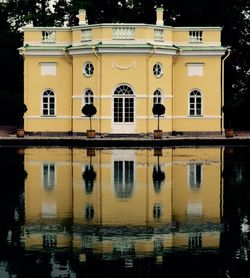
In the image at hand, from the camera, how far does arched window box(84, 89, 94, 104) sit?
137 ft

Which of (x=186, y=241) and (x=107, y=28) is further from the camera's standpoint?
(x=107, y=28)

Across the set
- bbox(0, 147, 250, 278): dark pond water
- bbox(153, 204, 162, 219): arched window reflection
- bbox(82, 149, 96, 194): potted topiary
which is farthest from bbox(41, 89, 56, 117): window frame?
bbox(153, 204, 162, 219): arched window reflection

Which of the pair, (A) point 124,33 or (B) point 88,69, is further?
(B) point 88,69

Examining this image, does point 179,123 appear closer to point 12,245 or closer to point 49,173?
point 49,173

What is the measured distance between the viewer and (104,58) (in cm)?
4091

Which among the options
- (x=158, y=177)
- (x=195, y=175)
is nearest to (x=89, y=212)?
(x=158, y=177)

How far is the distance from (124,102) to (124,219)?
88.7 feet

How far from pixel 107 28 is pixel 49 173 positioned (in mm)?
18738

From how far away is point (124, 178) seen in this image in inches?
862

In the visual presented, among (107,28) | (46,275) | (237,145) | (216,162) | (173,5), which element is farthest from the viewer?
(173,5)

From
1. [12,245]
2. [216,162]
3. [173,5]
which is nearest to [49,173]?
[216,162]

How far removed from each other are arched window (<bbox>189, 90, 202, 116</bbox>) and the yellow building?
2.1 inches

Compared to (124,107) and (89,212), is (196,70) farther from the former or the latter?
(89,212)

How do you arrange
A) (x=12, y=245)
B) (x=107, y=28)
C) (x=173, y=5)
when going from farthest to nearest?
1. (x=173, y=5)
2. (x=107, y=28)
3. (x=12, y=245)
